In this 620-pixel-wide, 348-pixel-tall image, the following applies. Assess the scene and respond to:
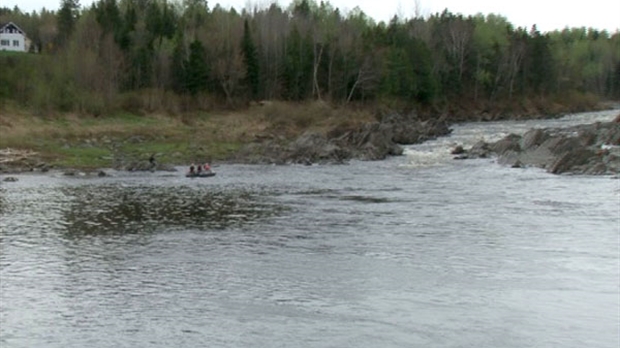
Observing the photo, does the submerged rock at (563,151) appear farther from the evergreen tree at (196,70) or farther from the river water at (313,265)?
the evergreen tree at (196,70)

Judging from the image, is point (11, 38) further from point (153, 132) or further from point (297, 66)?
point (153, 132)

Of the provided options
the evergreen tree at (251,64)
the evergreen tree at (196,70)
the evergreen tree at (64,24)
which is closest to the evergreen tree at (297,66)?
the evergreen tree at (251,64)

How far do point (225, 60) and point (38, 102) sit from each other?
3073 centimetres

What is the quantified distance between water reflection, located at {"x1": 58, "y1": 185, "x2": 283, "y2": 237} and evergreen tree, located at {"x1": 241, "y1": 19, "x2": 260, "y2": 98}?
61731 mm

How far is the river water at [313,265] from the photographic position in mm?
23375

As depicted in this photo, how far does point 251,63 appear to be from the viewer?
4606 inches

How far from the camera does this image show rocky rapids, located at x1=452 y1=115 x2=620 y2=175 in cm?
6034

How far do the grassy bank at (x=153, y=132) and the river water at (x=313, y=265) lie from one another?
18.5 metres

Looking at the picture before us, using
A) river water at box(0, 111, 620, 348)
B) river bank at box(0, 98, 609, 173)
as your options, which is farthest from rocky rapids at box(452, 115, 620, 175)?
river bank at box(0, 98, 609, 173)

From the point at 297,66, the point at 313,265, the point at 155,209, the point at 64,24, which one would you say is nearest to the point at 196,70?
the point at 297,66

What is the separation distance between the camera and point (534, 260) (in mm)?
32281

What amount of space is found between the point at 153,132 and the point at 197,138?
18.7 ft

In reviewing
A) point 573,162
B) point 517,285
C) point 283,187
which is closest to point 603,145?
point 573,162

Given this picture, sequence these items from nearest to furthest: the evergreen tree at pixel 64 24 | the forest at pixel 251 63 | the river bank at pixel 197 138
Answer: the river bank at pixel 197 138, the forest at pixel 251 63, the evergreen tree at pixel 64 24
